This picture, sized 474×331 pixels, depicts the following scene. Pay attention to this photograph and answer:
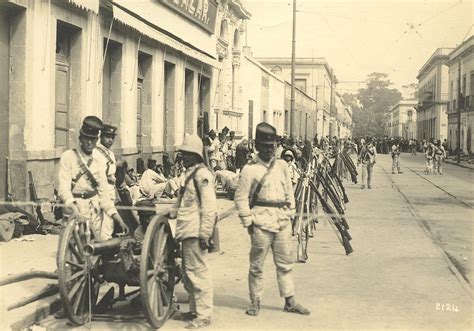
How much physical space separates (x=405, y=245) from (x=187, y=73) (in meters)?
13.8

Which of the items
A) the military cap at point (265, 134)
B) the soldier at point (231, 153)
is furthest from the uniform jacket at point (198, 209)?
the soldier at point (231, 153)

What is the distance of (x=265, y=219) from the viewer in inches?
235

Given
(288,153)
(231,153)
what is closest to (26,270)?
(288,153)

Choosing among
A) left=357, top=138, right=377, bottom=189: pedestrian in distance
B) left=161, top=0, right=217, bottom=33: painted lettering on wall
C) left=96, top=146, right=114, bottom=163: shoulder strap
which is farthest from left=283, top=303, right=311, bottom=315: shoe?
left=357, top=138, right=377, bottom=189: pedestrian in distance

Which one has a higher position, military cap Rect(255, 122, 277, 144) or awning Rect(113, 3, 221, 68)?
awning Rect(113, 3, 221, 68)

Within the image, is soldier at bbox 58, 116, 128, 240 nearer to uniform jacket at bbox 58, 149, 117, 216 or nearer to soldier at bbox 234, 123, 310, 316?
uniform jacket at bbox 58, 149, 117, 216

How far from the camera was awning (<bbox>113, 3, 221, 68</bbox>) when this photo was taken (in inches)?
532

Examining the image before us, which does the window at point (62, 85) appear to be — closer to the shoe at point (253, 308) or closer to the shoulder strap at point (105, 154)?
the shoulder strap at point (105, 154)

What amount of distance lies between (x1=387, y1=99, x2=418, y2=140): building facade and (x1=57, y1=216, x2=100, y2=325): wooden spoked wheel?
102640 millimetres

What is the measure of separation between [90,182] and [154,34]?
10.5 metres

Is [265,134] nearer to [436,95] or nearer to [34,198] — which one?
[34,198]

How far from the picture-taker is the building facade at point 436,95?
6562cm

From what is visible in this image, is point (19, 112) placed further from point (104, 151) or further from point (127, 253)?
point (127, 253)

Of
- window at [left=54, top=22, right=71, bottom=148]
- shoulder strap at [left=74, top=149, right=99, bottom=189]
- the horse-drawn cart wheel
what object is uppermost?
window at [left=54, top=22, right=71, bottom=148]
